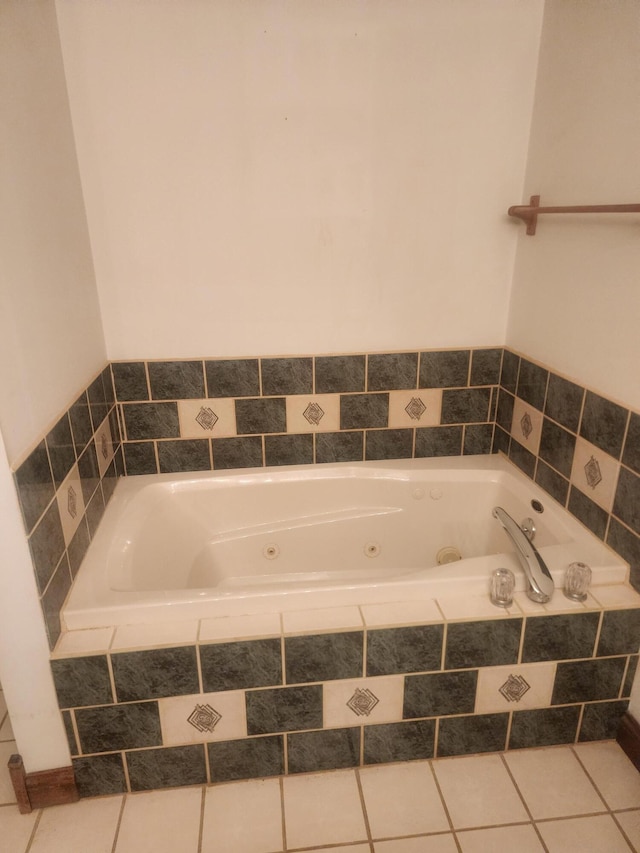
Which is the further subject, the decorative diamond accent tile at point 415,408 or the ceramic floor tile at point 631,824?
the decorative diamond accent tile at point 415,408

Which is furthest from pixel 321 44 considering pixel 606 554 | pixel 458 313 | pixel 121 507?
pixel 606 554

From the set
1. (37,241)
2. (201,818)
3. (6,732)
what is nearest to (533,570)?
(201,818)

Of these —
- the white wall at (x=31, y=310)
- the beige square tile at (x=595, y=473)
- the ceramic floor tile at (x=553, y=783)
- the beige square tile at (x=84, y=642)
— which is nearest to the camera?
the white wall at (x=31, y=310)

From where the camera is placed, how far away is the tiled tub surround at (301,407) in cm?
191

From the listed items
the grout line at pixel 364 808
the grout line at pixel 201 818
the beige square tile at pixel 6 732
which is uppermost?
the grout line at pixel 201 818

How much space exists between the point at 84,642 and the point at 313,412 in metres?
1.03

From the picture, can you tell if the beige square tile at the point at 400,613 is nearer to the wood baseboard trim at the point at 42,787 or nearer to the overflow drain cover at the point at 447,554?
the overflow drain cover at the point at 447,554

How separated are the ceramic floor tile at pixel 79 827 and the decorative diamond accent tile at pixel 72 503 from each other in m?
0.70

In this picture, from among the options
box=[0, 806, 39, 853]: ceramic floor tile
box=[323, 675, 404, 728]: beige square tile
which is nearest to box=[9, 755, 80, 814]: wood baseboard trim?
box=[0, 806, 39, 853]: ceramic floor tile

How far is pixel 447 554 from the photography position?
1998 millimetres

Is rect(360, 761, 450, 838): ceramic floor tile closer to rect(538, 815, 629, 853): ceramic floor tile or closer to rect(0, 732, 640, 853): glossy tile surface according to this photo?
rect(0, 732, 640, 853): glossy tile surface

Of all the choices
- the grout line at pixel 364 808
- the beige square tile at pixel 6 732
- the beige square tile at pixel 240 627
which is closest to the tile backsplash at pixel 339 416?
the beige square tile at pixel 240 627

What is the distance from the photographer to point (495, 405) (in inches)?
82.0

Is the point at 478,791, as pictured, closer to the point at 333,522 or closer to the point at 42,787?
the point at 333,522
